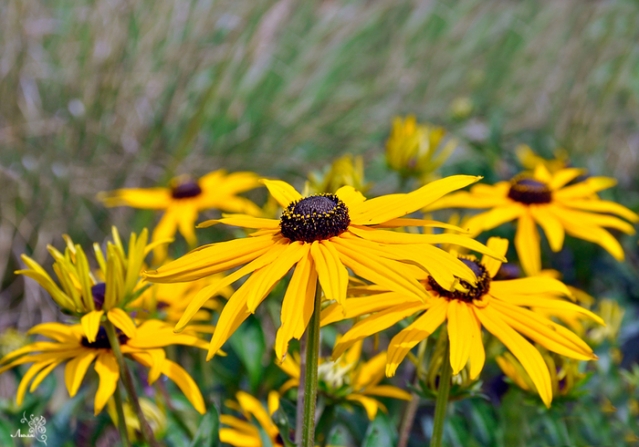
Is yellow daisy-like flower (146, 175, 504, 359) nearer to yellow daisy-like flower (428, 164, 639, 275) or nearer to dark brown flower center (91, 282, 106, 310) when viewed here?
dark brown flower center (91, 282, 106, 310)

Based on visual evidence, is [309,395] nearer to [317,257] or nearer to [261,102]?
[317,257]

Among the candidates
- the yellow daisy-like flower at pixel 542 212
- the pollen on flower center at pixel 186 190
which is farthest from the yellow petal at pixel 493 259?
the pollen on flower center at pixel 186 190

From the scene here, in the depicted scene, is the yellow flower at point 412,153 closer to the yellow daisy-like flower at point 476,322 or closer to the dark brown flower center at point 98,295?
the yellow daisy-like flower at point 476,322

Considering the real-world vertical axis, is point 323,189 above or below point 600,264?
below

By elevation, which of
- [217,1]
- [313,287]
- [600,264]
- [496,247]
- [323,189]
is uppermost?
[217,1]

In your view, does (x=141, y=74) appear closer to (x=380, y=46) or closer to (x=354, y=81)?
(x=354, y=81)

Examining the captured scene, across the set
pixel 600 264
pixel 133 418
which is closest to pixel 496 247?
pixel 133 418
